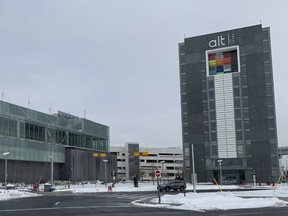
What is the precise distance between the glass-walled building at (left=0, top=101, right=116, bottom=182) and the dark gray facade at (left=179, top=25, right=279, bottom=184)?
79.1ft

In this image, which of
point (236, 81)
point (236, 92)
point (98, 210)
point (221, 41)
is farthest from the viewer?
point (221, 41)

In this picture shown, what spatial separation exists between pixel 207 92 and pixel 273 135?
16626 millimetres

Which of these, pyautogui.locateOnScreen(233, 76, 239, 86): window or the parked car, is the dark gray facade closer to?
pyautogui.locateOnScreen(233, 76, 239, 86): window

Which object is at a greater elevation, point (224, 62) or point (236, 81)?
point (224, 62)

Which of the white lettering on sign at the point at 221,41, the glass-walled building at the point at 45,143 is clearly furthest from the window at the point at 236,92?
the glass-walled building at the point at 45,143

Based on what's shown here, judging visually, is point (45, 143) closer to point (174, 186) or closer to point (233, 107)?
point (233, 107)

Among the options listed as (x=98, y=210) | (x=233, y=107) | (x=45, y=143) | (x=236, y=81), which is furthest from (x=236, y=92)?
(x=98, y=210)

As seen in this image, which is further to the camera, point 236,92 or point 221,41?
point 221,41

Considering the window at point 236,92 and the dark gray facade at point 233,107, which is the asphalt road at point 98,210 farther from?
the window at point 236,92

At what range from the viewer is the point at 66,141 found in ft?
322

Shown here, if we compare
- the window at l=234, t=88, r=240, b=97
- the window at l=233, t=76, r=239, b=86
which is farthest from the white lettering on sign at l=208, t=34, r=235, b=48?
the window at l=234, t=88, r=240, b=97

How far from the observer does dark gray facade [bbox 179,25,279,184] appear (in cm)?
9256

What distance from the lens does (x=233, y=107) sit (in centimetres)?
9419

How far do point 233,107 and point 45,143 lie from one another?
39920 mm
